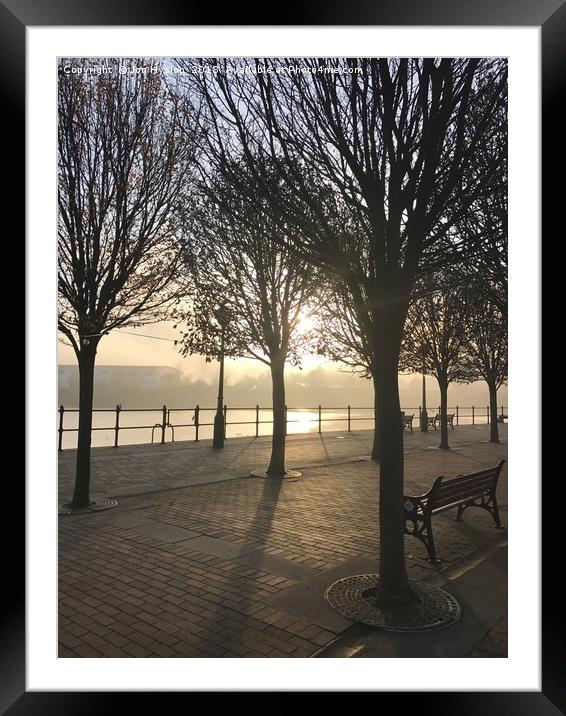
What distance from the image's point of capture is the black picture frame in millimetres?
3484

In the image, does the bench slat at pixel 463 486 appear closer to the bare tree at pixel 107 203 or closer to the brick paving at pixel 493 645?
the brick paving at pixel 493 645

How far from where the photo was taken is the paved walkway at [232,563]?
404cm

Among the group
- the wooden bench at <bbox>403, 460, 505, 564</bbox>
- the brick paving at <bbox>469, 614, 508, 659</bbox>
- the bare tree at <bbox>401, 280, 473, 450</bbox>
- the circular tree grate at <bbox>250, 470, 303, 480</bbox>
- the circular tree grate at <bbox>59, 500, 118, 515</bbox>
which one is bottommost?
the circular tree grate at <bbox>250, 470, 303, 480</bbox>

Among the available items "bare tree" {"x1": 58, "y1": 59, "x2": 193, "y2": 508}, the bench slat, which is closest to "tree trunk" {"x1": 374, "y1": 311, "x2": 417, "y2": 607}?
the bench slat

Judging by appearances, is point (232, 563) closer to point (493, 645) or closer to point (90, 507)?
point (493, 645)

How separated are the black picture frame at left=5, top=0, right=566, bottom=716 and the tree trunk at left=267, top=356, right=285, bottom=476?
339 inches

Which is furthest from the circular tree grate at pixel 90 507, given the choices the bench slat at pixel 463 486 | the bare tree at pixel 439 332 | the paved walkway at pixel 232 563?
the bare tree at pixel 439 332

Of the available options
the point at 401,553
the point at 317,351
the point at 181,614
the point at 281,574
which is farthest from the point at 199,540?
the point at 317,351

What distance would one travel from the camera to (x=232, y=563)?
19.1 ft

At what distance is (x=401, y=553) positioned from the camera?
4754 millimetres

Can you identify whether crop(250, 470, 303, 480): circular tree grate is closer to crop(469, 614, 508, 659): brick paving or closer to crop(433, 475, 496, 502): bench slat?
crop(433, 475, 496, 502): bench slat

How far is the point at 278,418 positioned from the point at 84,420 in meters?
4.87
